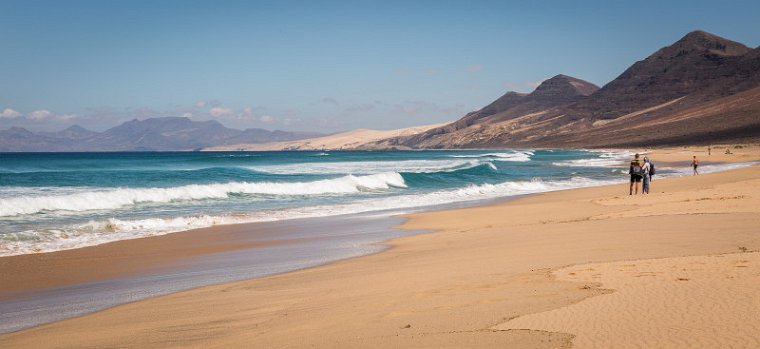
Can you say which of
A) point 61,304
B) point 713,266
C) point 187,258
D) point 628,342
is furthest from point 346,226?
point 628,342

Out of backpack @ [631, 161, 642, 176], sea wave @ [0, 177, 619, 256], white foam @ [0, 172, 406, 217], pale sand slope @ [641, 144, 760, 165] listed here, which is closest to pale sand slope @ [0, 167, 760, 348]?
sea wave @ [0, 177, 619, 256]

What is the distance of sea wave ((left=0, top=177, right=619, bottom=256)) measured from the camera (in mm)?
14250

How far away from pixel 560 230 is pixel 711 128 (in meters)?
133

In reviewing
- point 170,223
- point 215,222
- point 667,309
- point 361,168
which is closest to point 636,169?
point 215,222

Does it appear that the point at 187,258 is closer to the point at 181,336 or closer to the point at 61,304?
the point at 61,304

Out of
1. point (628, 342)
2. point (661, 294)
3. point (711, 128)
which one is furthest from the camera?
point (711, 128)

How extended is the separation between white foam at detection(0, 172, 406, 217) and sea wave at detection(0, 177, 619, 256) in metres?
5.84

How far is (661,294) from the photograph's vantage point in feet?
20.7

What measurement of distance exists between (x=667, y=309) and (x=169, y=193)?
25.6 m

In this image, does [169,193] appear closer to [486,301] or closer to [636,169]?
Result: [636,169]

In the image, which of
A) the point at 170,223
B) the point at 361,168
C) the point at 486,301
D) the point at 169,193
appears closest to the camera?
the point at 486,301

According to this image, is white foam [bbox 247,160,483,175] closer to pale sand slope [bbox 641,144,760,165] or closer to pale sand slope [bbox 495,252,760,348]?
pale sand slope [bbox 641,144,760,165]

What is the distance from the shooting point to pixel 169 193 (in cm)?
2841

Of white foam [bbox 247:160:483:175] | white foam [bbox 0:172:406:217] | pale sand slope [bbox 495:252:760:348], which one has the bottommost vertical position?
white foam [bbox 247:160:483:175]
